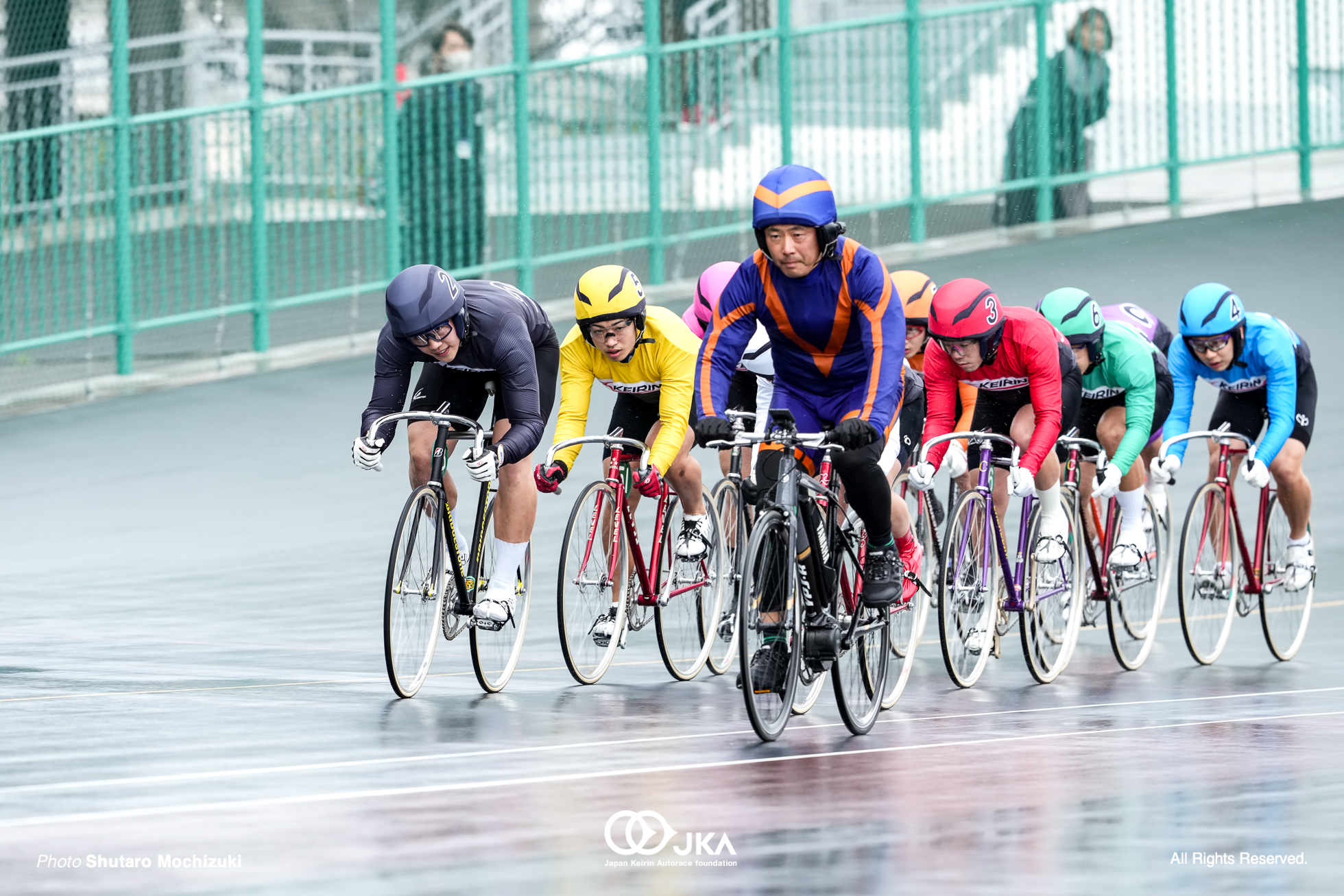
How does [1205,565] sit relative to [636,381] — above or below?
below

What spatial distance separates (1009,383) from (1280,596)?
74.6 inches

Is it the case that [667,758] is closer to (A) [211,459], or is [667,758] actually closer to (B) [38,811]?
(B) [38,811]

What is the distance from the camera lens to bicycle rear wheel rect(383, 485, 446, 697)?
757 cm

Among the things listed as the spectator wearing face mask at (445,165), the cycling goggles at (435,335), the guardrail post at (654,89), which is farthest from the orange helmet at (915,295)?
the guardrail post at (654,89)

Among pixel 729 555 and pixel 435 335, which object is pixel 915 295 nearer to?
pixel 729 555

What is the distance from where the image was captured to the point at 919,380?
9070 millimetres

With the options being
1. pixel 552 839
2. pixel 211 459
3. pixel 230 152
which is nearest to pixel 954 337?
pixel 552 839

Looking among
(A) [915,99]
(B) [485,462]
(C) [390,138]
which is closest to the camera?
(B) [485,462]

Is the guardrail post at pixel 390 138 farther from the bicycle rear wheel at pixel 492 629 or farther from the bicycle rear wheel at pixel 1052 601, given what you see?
the bicycle rear wheel at pixel 492 629

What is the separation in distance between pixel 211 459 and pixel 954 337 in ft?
22.0

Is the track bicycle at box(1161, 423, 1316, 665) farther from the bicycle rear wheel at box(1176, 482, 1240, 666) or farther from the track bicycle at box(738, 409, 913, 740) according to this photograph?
the track bicycle at box(738, 409, 913, 740)

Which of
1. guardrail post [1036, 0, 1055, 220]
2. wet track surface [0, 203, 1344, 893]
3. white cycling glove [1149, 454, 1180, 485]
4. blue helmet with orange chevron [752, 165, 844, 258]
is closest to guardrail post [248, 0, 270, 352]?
wet track surface [0, 203, 1344, 893]

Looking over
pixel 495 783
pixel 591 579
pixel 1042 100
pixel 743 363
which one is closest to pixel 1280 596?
pixel 743 363

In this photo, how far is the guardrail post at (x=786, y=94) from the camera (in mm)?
16609
